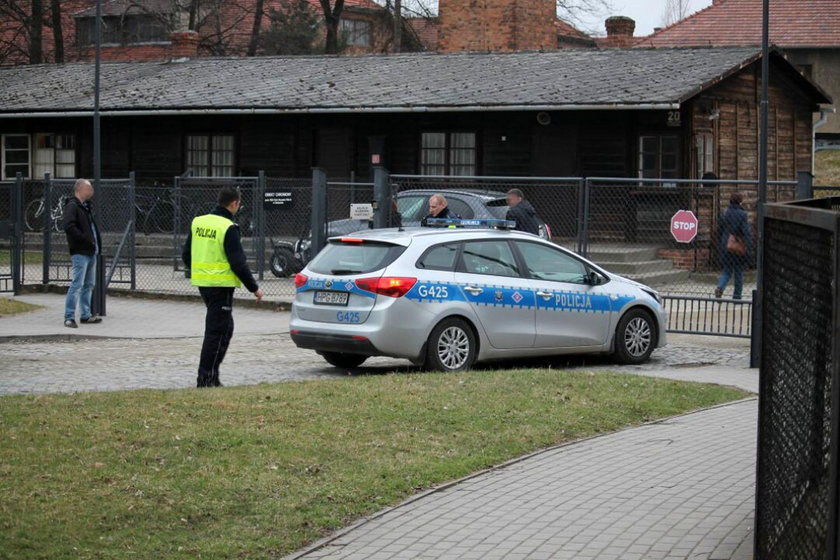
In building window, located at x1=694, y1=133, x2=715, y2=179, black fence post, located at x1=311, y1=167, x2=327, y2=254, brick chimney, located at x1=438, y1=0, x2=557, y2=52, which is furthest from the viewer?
brick chimney, located at x1=438, y1=0, x2=557, y2=52

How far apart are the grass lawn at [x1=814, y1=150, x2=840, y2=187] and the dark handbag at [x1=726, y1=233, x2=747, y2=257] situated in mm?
28291

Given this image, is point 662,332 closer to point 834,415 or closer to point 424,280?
point 424,280

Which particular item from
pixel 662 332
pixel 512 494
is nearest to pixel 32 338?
pixel 662 332

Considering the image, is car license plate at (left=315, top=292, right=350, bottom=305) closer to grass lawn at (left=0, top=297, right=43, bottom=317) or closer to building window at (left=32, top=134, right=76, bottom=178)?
grass lawn at (left=0, top=297, right=43, bottom=317)

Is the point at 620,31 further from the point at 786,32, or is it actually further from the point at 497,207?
the point at 497,207

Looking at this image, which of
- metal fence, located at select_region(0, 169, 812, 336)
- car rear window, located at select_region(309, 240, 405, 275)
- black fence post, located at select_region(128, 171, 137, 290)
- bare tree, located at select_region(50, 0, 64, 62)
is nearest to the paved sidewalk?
car rear window, located at select_region(309, 240, 405, 275)

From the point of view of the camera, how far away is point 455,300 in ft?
44.2

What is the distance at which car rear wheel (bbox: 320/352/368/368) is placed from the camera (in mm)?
14289

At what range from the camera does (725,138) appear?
2942cm

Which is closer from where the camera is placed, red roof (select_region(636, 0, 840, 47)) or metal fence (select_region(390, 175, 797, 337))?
metal fence (select_region(390, 175, 797, 337))

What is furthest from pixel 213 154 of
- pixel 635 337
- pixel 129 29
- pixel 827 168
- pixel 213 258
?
pixel 129 29

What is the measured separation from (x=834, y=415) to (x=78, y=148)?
3284cm

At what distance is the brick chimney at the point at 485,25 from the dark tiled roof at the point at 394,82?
10347 mm

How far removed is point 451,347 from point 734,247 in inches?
217
